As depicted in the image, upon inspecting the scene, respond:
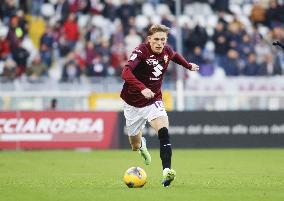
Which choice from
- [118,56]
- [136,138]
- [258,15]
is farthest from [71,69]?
[136,138]

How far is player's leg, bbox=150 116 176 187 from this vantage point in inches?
496

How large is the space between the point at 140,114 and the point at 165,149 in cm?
157

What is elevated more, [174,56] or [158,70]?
[174,56]

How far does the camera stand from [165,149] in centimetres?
1302

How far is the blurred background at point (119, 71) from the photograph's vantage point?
84.2ft

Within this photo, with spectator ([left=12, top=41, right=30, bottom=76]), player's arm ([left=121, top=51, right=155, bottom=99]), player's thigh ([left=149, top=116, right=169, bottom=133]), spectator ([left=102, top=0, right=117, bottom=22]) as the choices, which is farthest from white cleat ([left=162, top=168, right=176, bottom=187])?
spectator ([left=102, top=0, right=117, bottom=22])

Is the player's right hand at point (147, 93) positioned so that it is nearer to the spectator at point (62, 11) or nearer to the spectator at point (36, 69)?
the spectator at point (36, 69)

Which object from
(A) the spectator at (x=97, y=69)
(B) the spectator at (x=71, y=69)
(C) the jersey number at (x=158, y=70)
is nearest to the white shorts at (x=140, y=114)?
(C) the jersey number at (x=158, y=70)

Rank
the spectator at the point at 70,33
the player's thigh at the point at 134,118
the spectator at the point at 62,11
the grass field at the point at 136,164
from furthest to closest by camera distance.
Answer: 1. the spectator at the point at 62,11
2. the spectator at the point at 70,33
3. the player's thigh at the point at 134,118
4. the grass field at the point at 136,164

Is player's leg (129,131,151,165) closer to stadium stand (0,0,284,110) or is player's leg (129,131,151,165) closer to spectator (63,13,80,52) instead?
stadium stand (0,0,284,110)

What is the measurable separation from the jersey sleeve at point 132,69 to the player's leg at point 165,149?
0.64 meters

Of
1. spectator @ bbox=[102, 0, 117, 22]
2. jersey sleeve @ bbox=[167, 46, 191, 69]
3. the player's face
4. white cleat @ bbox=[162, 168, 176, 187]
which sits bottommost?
white cleat @ bbox=[162, 168, 176, 187]

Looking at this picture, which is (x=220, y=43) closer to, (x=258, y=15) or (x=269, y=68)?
(x=269, y=68)

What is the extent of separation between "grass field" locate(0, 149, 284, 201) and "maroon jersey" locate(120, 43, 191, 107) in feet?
4.65
